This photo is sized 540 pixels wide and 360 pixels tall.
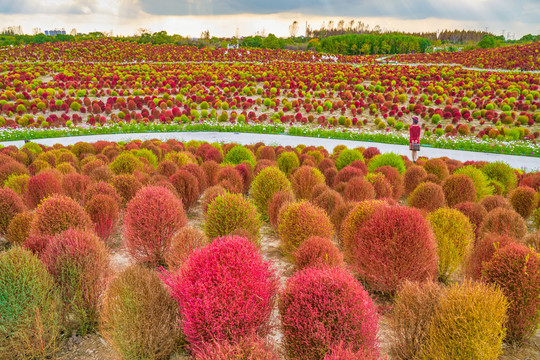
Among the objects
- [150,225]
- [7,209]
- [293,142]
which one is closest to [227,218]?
[150,225]

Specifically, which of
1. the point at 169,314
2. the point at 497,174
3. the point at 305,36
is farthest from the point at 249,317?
the point at 305,36

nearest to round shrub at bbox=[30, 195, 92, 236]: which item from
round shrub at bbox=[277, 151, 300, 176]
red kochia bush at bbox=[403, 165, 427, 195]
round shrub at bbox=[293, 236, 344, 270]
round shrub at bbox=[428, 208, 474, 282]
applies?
round shrub at bbox=[293, 236, 344, 270]

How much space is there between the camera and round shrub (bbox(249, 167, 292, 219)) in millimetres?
8461

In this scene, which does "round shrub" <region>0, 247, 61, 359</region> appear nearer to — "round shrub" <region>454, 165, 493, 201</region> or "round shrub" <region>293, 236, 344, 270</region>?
"round shrub" <region>293, 236, 344, 270</region>

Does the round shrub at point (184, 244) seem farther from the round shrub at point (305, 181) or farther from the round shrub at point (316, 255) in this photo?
the round shrub at point (305, 181)

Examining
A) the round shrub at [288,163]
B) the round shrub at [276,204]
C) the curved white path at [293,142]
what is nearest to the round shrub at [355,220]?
the round shrub at [276,204]

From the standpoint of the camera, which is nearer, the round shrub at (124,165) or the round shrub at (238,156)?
the round shrub at (124,165)

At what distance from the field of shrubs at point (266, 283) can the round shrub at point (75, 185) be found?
37 cm

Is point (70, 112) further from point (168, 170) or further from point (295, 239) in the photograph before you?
point (295, 239)

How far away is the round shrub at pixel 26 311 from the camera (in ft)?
12.5

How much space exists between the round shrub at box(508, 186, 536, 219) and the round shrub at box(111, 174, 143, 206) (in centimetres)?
899

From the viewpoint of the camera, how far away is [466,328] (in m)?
3.34

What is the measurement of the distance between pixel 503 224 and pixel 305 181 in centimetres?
432

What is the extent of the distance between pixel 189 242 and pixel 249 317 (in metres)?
1.81
